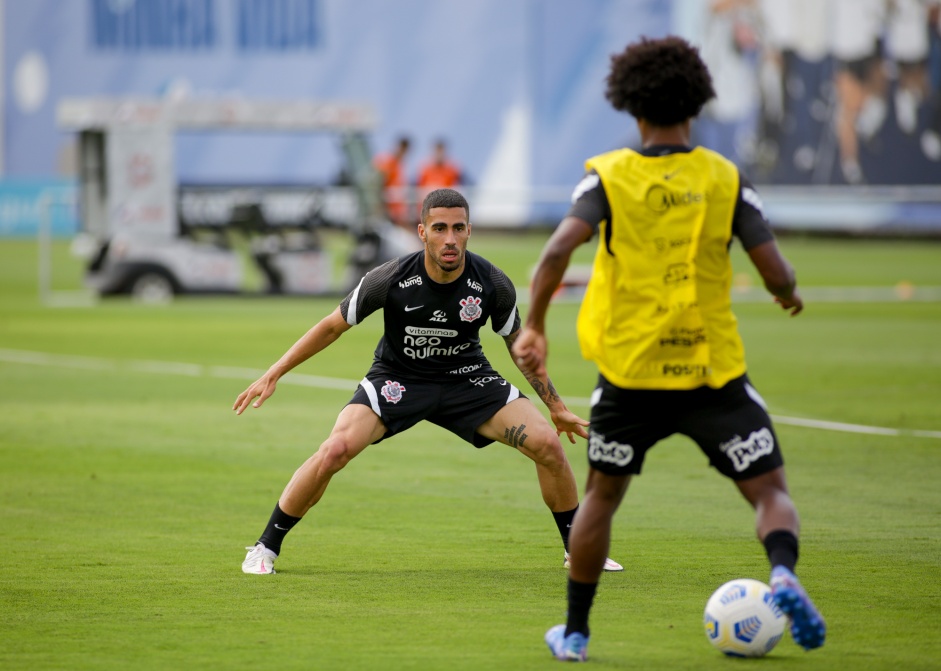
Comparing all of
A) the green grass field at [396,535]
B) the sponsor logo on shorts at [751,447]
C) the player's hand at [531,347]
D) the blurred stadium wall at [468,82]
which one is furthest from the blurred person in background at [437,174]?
the sponsor logo on shorts at [751,447]

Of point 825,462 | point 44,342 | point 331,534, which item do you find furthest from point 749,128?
point 331,534

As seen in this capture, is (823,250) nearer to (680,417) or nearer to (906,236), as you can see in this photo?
(906,236)

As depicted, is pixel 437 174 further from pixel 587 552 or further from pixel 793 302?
pixel 587 552

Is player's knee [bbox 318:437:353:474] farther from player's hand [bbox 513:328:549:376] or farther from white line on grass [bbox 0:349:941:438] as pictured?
white line on grass [bbox 0:349:941:438]

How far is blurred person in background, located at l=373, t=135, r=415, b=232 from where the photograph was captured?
93.1ft

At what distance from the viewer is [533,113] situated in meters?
47.1

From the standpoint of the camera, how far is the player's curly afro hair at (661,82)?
5484 millimetres

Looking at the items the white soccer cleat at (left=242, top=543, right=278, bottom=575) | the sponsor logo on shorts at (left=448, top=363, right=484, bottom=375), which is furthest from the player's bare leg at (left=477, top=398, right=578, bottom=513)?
the white soccer cleat at (left=242, top=543, right=278, bottom=575)

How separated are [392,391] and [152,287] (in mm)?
19415

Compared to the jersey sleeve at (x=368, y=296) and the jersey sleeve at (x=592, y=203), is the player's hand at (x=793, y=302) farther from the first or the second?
the jersey sleeve at (x=368, y=296)

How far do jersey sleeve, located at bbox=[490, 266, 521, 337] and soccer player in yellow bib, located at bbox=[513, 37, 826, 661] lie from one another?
1814 mm

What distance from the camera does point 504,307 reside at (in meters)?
7.47

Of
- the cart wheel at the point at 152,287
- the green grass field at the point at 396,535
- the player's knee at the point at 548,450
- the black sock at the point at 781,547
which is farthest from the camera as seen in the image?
the cart wheel at the point at 152,287

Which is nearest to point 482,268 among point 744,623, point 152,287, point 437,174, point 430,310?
point 430,310
